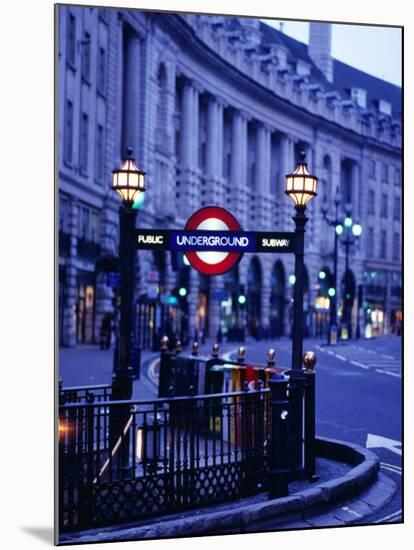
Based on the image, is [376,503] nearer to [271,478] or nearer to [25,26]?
[271,478]

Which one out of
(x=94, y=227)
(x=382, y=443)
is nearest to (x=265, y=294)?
(x=94, y=227)

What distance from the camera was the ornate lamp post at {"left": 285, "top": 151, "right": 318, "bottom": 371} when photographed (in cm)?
1012

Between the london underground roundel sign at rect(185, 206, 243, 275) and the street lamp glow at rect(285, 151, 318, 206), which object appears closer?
the london underground roundel sign at rect(185, 206, 243, 275)

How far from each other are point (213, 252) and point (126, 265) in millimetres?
865

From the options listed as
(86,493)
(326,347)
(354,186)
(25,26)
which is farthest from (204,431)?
(326,347)

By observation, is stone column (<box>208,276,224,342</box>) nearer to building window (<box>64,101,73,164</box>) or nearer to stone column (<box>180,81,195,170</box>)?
stone column (<box>180,81,195,170</box>)

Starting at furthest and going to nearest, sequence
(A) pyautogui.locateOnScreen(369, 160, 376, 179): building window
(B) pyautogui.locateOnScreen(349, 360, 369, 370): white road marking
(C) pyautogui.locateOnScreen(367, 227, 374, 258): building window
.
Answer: (B) pyautogui.locateOnScreen(349, 360, 369, 370): white road marking → (C) pyautogui.locateOnScreen(367, 227, 374, 258): building window → (A) pyautogui.locateOnScreen(369, 160, 376, 179): building window

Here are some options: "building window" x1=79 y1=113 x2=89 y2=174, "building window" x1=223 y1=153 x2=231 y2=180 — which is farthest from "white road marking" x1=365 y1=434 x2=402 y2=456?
"building window" x1=223 y1=153 x2=231 y2=180

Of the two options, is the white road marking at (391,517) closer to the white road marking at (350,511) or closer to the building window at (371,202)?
the white road marking at (350,511)

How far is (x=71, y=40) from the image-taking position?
11.0m

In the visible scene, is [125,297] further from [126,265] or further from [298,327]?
[298,327]

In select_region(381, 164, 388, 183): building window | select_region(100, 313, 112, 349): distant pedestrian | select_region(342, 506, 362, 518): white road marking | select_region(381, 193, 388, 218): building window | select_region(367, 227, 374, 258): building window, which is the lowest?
select_region(342, 506, 362, 518): white road marking

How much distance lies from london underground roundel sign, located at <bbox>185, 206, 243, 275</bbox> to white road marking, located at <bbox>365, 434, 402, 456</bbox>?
4099 millimetres

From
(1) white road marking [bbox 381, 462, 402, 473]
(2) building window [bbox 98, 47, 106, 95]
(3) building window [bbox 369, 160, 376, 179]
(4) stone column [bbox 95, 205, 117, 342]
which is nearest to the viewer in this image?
(1) white road marking [bbox 381, 462, 402, 473]
